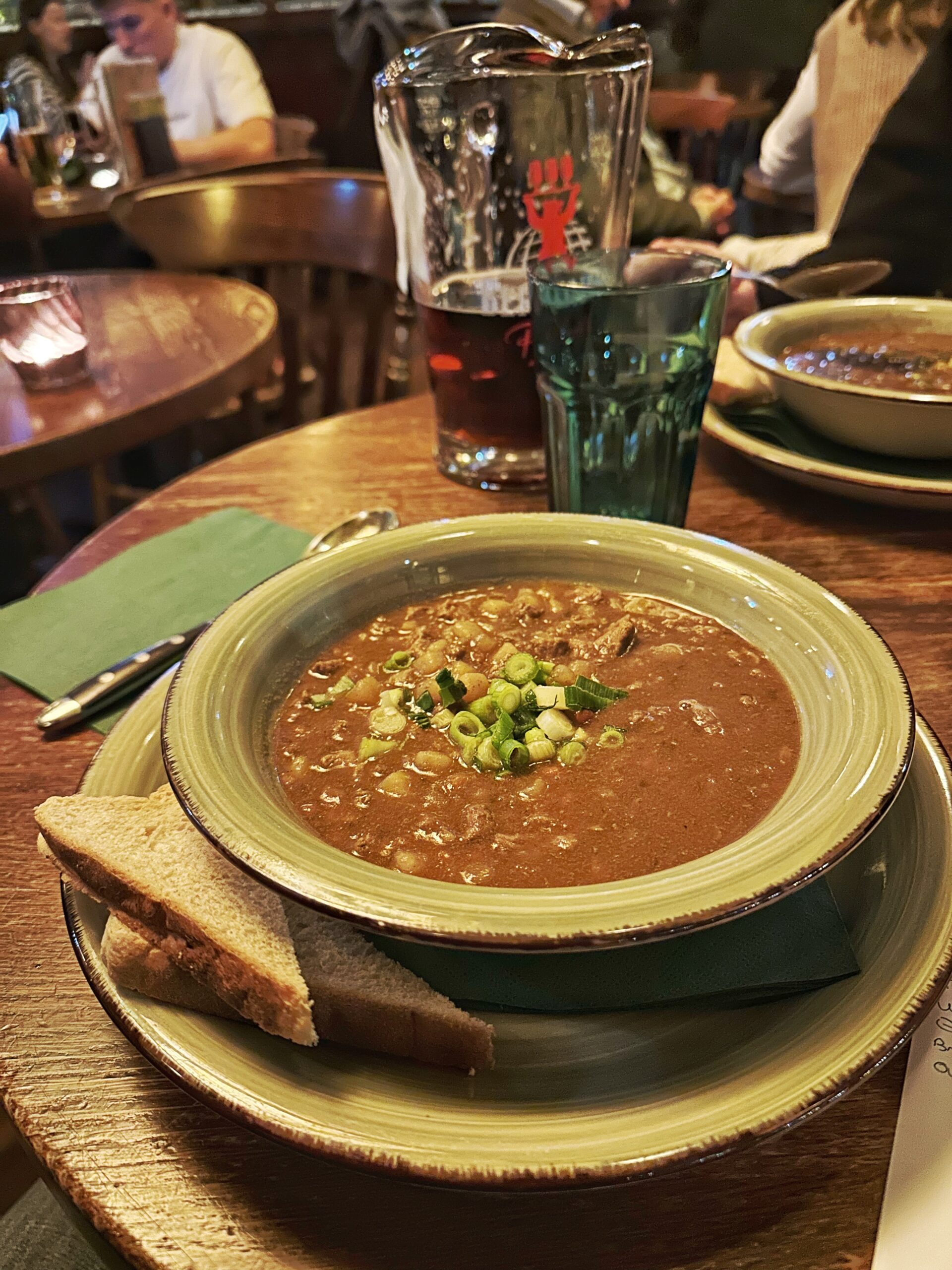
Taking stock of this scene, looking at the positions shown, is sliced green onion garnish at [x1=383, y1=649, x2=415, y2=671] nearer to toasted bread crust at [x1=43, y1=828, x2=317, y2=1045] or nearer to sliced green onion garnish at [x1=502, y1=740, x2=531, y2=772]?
sliced green onion garnish at [x1=502, y1=740, x2=531, y2=772]

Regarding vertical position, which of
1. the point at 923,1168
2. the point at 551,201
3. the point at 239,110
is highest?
the point at 239,110

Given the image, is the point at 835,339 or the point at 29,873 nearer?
the point at 29,873

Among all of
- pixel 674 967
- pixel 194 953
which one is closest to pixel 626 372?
pixel 674 967

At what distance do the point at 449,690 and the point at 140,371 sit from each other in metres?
1.88

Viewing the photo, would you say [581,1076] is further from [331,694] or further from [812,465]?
[812,465]

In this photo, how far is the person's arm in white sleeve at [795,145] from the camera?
5109 millimetres

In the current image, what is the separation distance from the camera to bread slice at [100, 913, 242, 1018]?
789 mm

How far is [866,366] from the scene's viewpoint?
1.90 metres

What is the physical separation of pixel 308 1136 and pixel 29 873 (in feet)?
1.71

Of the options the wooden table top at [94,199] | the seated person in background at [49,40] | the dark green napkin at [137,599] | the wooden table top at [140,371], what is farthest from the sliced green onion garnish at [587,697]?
the seated person in background at [49,40]

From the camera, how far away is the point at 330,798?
3.11 feet

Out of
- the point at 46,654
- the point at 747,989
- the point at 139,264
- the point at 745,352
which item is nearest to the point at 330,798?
the point at 747,989

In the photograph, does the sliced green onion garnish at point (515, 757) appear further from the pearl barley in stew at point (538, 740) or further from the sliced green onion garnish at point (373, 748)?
the sliced green onion garnish at point (373, 748)

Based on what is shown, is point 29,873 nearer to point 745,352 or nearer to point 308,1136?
point 308,1136
